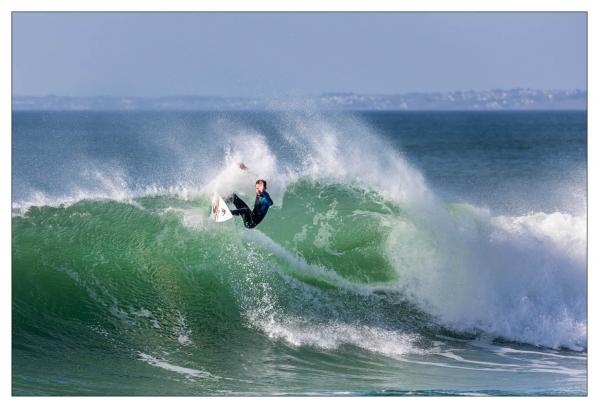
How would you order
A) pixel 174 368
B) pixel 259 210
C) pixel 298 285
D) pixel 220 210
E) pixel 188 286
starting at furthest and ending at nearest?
1. pixel 298 285
2. pixel 188 286
3. pixel 220 210
4. pixel 259 210
5. pixel 174 368

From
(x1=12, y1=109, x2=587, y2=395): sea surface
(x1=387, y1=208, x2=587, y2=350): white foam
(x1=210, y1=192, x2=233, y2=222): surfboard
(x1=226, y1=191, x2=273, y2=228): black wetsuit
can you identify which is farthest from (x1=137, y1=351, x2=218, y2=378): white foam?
(x1=387, y1=208, x2=587, y2=350): white foam

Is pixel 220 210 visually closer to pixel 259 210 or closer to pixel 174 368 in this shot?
pixel 259 210

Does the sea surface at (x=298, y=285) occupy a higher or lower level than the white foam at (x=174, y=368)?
higher

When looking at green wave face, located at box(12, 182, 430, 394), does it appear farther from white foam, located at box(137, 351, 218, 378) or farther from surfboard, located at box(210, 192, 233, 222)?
surfboard, located at box(210, 192, 233, 222)

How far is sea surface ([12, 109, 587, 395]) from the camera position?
9211mm

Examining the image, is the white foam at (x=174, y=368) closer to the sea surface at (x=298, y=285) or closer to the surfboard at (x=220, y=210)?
the sea surface at (x=298, y=285)

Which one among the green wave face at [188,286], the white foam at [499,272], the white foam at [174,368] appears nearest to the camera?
the white foam at [174,368]

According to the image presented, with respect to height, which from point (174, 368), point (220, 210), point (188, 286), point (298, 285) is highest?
point (220, 210)

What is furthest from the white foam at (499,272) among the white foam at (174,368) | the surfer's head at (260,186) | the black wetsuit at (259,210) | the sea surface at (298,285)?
the white foam at (174,368)

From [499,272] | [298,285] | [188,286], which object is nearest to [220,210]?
[188,286]

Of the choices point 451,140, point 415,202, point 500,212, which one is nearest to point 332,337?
point 415,202

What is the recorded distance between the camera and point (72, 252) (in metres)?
12.0

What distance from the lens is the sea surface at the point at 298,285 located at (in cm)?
921

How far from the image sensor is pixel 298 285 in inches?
452
